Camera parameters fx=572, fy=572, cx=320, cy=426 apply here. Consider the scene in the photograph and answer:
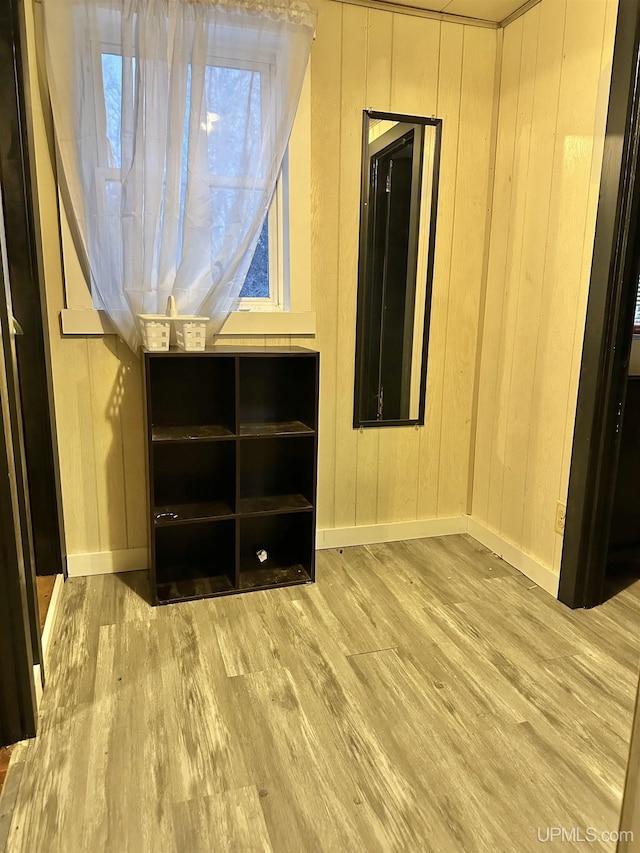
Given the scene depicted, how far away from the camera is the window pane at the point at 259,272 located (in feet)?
8.11

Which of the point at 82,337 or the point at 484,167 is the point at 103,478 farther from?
the point at 484,167

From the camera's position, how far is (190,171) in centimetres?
215

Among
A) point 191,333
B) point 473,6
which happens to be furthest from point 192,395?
point 473,6

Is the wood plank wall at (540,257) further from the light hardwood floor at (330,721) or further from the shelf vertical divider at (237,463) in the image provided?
the shelf vertical divider at (237,463)

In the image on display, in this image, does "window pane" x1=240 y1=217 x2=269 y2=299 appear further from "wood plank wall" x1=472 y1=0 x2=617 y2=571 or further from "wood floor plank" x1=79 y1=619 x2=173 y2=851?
"wood floor plank" x1=79 y1=619 x2=173 y2=851

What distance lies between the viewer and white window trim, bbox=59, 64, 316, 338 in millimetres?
2219

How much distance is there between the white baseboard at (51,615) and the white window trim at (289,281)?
3.24 feet

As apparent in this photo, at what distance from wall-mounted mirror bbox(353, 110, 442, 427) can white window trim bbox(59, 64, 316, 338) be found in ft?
0.86

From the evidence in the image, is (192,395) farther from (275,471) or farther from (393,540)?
(393,540)

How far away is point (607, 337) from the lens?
204cm

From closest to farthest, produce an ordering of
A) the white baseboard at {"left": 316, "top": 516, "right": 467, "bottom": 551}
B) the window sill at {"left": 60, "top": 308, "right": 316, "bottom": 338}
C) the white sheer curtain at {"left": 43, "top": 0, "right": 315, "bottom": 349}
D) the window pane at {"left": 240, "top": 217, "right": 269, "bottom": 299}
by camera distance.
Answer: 1. the white sheer curtain at {"left": 43, "top": 0, "right": 315, "bottom": 349}
2. the window sill at {"left": 60, "top": 308, "right": 316, "bottom": 338}
3. the window pane at {"left": 240, "top": 217, "right": 269, "bottom": 299}
4. the white baseboard at {"left": 316, "top": 516, "right": 467, "bottom": 551}

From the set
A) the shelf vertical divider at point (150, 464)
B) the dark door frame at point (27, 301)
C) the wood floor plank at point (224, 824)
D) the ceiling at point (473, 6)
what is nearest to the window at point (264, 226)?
the dark door frame at point (27, 301)

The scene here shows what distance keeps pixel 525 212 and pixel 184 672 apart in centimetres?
224

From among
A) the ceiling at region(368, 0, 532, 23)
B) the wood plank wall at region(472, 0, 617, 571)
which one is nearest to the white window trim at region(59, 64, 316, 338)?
the ceiling at region(368, 0, 532, 23)
